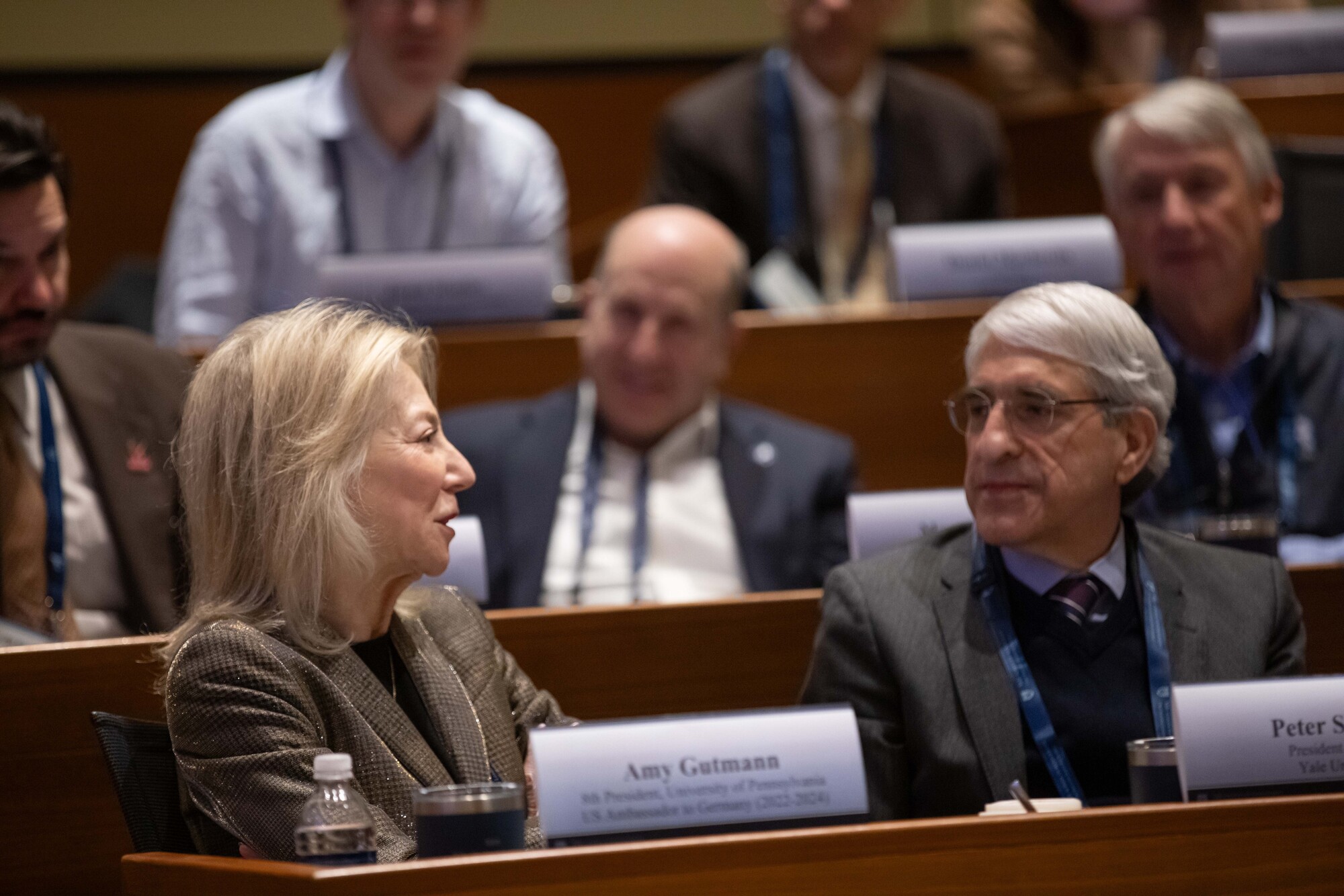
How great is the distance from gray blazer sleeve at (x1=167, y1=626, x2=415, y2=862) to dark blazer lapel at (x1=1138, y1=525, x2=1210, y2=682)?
96 centimetres

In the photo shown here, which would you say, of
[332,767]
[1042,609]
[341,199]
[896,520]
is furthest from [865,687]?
[341,199]

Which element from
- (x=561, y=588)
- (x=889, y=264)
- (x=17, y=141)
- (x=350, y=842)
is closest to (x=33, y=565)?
(x=17, y=141)

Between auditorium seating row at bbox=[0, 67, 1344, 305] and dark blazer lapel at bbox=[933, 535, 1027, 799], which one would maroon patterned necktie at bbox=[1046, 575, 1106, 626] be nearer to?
dark blazer lapel at bbox=[933, 535, 1027, 799]

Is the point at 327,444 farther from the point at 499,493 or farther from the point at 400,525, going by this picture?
the point at 499,493

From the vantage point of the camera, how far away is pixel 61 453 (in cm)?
265

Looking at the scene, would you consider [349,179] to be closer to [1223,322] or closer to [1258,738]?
[1223,322]

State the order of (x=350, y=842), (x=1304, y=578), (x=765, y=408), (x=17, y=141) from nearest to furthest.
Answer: (x=350, y=842)
(x=1304, y=578)
(x=17, y=141)
(x=765, y=408)

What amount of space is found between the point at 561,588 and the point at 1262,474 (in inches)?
47.3

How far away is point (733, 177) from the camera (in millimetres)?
3920

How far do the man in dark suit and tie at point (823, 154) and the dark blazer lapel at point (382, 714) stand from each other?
→ 2.26 metres

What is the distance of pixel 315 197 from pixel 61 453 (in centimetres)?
121

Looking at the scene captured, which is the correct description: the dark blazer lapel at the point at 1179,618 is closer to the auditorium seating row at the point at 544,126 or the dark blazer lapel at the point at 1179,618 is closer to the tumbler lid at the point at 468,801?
the tumbler lid at the point at 468,801

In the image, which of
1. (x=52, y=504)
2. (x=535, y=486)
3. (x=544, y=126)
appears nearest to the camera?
(x=52, y=504)

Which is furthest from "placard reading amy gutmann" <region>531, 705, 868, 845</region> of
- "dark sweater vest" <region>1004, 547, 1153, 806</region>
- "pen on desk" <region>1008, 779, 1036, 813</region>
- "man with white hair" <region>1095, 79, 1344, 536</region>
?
"man with white hair" <region>1095, 79, 1344, 536</region>
